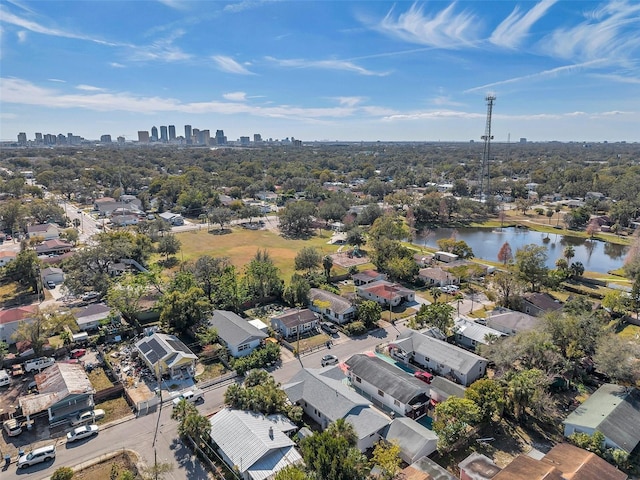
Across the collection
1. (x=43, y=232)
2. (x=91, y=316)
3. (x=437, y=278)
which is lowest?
(x=91, y=316)

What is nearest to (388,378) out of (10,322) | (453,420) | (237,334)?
(453,420)

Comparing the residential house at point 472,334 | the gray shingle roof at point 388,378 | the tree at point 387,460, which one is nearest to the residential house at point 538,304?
the residential house at point 472,334

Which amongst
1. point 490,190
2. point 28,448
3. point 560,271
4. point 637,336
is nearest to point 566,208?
point 490,190

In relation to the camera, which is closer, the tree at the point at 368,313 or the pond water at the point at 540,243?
the tree at the point at 368,313

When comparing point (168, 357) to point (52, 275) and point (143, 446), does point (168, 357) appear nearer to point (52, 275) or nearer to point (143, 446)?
point (143, 446)

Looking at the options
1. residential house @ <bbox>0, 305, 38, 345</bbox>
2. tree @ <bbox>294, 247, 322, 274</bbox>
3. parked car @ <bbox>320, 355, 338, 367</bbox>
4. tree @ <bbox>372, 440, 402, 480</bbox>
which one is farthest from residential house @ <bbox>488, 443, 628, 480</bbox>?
residential house @ <bbox>0, 305, 38, 345</bbox>

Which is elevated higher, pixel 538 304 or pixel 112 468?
pixel 538 304

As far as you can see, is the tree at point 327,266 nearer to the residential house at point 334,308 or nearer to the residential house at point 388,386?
the residential house at point 334,308
